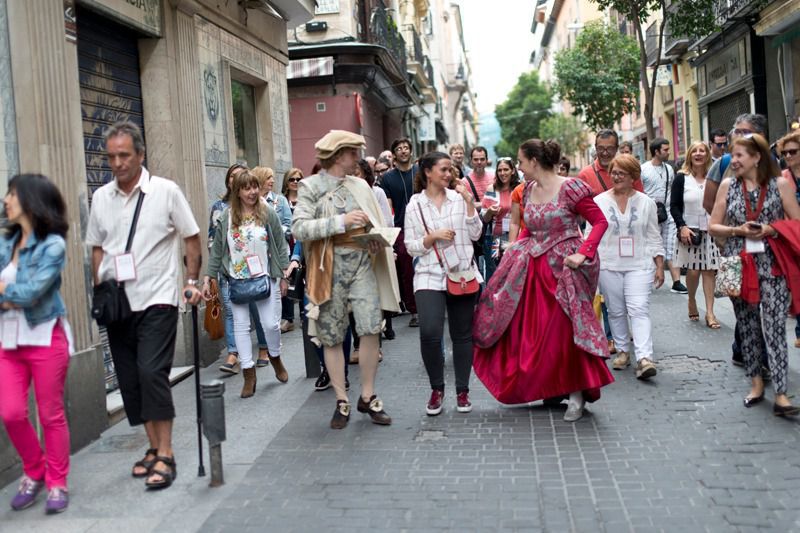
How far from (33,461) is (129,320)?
0.91 meters

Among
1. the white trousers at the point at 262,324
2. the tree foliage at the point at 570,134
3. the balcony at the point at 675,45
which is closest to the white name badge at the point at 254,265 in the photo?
the white trousers at the point at 262,324

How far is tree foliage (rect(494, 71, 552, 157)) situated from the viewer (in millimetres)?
84000

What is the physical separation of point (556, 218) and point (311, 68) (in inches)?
516

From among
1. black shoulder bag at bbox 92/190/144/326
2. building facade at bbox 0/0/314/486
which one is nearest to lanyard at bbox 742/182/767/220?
black shoulder bag at bbox 92/190/144/326

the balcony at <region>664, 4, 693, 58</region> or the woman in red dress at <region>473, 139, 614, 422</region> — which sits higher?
the balcony at <region>664, 4, 693, 58</region>

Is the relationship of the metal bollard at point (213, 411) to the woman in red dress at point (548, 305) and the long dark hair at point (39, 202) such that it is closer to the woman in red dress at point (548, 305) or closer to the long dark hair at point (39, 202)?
the long dark hair at point (39, 202)

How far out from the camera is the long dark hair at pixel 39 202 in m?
4.61

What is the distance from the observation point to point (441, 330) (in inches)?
250

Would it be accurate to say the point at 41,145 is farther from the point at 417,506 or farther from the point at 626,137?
the point at 626,137

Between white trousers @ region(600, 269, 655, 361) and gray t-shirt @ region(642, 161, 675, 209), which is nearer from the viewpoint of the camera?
white trousers @ region(600, 269, 655, 361)

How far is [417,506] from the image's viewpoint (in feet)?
14.9

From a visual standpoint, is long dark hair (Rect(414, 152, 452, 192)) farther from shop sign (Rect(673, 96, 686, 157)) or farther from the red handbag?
shop sign (Rect(673, 96, 686, 157))

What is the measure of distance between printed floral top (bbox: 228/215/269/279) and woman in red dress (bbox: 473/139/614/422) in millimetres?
2120

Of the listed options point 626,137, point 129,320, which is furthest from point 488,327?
point 626,137
